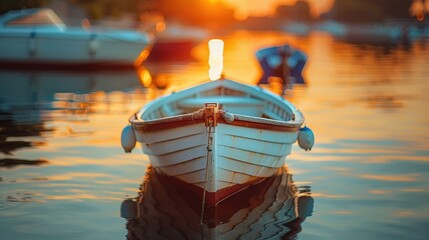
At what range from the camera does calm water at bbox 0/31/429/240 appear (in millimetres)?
9906

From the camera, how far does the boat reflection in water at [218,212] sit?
31.4 ft

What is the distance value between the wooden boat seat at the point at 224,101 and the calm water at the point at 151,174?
47.5 inches

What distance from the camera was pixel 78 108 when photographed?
2116cm

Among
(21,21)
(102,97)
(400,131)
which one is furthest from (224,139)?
(21,21)

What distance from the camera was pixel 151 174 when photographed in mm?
12750

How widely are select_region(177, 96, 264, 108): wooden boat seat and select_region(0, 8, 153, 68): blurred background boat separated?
62.5ft

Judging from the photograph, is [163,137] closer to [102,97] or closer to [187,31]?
[102,97]

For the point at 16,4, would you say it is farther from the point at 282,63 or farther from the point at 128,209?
the point at 128,209

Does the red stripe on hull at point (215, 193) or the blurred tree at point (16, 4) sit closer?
the red stripe on hull at point (215, 193)

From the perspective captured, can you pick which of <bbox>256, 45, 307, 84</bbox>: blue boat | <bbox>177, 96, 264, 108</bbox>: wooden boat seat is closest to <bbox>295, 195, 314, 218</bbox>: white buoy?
<bbox>177, 96, 264, 108</bbox>: wooden boat seat

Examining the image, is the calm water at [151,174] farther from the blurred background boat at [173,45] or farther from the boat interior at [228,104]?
the blurred background boat at [173,45]

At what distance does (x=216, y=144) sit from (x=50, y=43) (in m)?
23.6

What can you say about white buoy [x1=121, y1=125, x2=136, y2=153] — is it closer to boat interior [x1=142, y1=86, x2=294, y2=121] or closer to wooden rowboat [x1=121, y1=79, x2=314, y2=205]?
wooden rowboat [x1=121, y1=79, x2=314, y2=205]

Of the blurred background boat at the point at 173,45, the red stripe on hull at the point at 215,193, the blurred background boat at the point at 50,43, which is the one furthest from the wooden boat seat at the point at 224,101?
the blurred background boat at the point at 173,45
